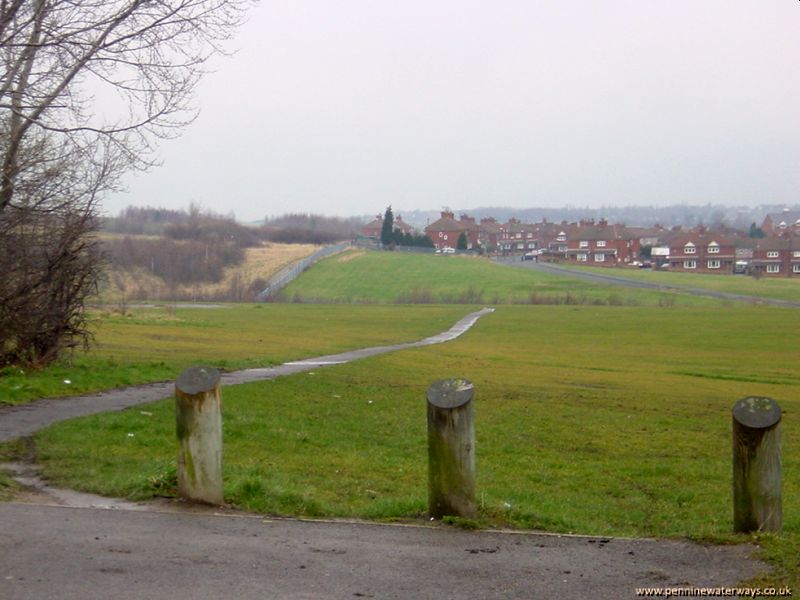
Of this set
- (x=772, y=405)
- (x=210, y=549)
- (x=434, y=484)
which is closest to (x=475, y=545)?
(x=434, y=484)

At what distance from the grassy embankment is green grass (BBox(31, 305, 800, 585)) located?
3 cm

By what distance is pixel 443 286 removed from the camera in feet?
396

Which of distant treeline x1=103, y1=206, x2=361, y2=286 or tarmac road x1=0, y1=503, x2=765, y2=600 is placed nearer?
tarmac road x1=0, y1=503, x2=765, y2=600

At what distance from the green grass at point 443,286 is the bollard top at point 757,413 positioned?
9146cm

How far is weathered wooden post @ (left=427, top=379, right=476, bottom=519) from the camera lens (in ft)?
26.6

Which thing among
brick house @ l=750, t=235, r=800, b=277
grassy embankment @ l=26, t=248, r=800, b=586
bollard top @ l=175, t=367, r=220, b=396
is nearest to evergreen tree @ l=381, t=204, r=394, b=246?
brick house @ l=750, t=235, r=800, b=277

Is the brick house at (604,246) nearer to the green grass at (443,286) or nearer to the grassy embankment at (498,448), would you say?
the green grass at (443,286)

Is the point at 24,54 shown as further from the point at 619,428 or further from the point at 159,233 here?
the point at 159,233

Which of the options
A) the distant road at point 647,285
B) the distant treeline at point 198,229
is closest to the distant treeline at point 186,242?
the distant treeline at point 198,229

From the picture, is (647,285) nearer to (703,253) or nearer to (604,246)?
(703,253)

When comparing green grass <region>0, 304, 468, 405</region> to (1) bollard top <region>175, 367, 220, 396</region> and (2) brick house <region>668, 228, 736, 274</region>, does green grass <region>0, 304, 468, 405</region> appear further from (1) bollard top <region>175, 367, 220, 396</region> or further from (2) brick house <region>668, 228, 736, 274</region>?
(2) brick house <region>668, 228, 736, 274</region>

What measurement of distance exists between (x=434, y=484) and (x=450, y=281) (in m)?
117

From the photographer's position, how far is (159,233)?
141 m

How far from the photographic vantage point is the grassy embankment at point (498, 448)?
9.31 m
